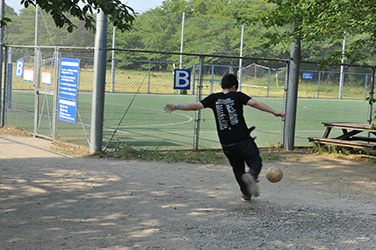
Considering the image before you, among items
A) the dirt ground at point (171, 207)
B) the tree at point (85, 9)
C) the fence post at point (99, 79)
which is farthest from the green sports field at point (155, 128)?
the tree at point (85, 9)

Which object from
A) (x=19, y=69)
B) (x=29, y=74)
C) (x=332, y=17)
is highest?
(x=332, y=17)

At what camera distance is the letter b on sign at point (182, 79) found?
11.4 m

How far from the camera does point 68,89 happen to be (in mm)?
11719

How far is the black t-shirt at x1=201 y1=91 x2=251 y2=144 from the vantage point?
21.9 ft

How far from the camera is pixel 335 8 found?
925 cm

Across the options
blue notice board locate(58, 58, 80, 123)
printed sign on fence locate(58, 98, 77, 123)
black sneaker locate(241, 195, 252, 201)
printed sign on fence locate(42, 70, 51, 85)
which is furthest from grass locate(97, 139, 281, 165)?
black sneaker locate(241, 195, 252, 201)

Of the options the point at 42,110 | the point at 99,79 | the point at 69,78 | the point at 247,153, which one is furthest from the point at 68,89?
the point at 247,153

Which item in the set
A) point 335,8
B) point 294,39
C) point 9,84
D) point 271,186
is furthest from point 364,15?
point 9,84

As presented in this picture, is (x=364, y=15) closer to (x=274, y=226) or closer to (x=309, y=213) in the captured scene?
(x=309, y=213)

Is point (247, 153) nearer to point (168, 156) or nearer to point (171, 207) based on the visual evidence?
point (171, 207)

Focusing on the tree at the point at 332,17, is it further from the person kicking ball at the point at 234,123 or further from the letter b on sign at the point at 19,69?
the letter b on sign at the point at 19,69

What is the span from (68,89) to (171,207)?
5.98m

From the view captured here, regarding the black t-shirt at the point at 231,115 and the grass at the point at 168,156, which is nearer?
the black t-shirt at the point at 231,115

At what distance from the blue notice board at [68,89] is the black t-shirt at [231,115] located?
18.3 ft
